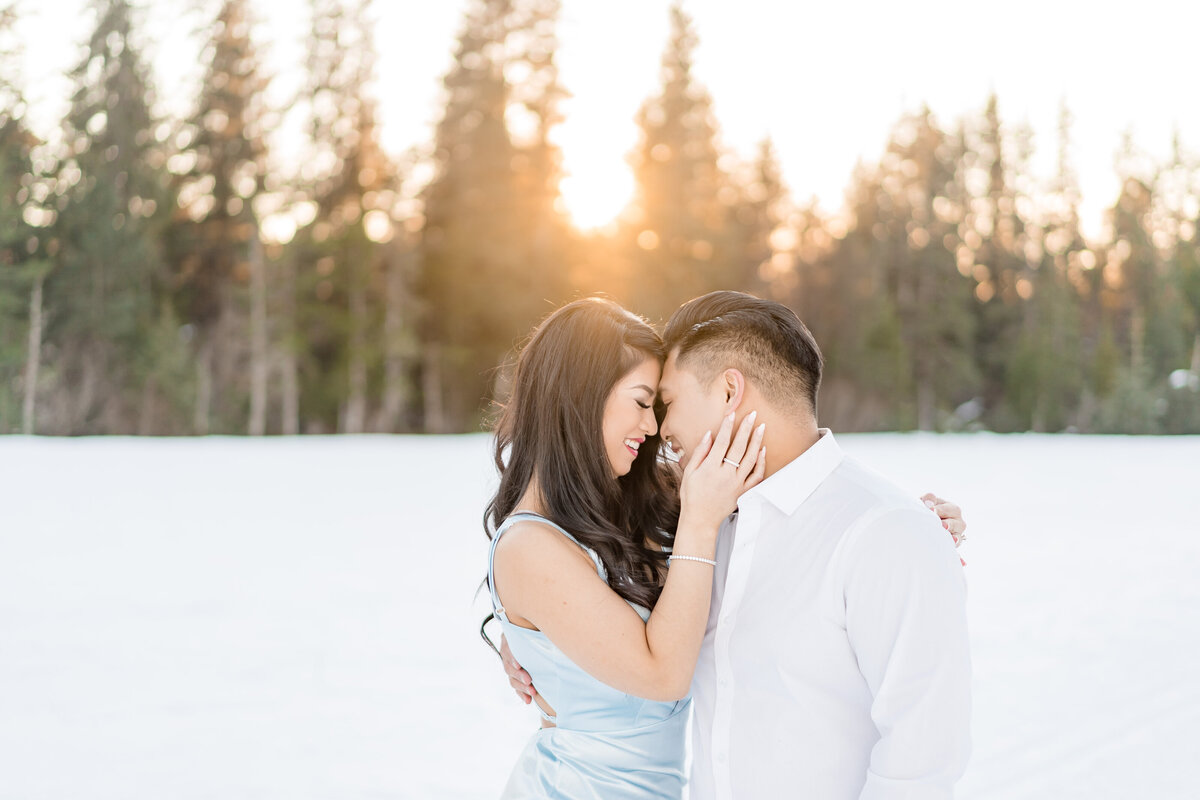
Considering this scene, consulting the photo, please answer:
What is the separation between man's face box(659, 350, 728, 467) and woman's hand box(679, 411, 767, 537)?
0.05 meters

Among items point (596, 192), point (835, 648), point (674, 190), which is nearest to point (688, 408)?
point (835, 648)

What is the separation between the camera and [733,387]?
2.12 metres

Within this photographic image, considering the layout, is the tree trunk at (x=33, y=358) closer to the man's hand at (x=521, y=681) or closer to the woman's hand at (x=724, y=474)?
the man's hand at (x=521, y=681)

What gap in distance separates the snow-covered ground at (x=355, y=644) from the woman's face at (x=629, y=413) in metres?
3.21

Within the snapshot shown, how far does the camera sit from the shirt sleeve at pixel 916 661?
5.82 ft

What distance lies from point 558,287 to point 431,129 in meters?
7.24

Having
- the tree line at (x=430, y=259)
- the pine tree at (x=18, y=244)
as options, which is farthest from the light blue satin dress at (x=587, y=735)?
the pine tree at (x=18, y=244)

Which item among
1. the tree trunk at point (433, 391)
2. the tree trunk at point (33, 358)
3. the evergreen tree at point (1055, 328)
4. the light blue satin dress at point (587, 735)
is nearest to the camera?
the light blue satin dress at point (587, 735)

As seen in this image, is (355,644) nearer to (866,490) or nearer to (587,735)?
(587,735)

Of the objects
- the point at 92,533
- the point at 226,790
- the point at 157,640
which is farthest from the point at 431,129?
the point at 226,790

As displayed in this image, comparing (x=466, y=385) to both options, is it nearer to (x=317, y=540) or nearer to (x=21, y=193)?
(x=21, y=193)

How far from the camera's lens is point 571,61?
38.4 m

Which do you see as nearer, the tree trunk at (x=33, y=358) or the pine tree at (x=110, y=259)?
the tree trunk at (x=33, y=358)

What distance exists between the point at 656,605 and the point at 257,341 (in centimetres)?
3492
